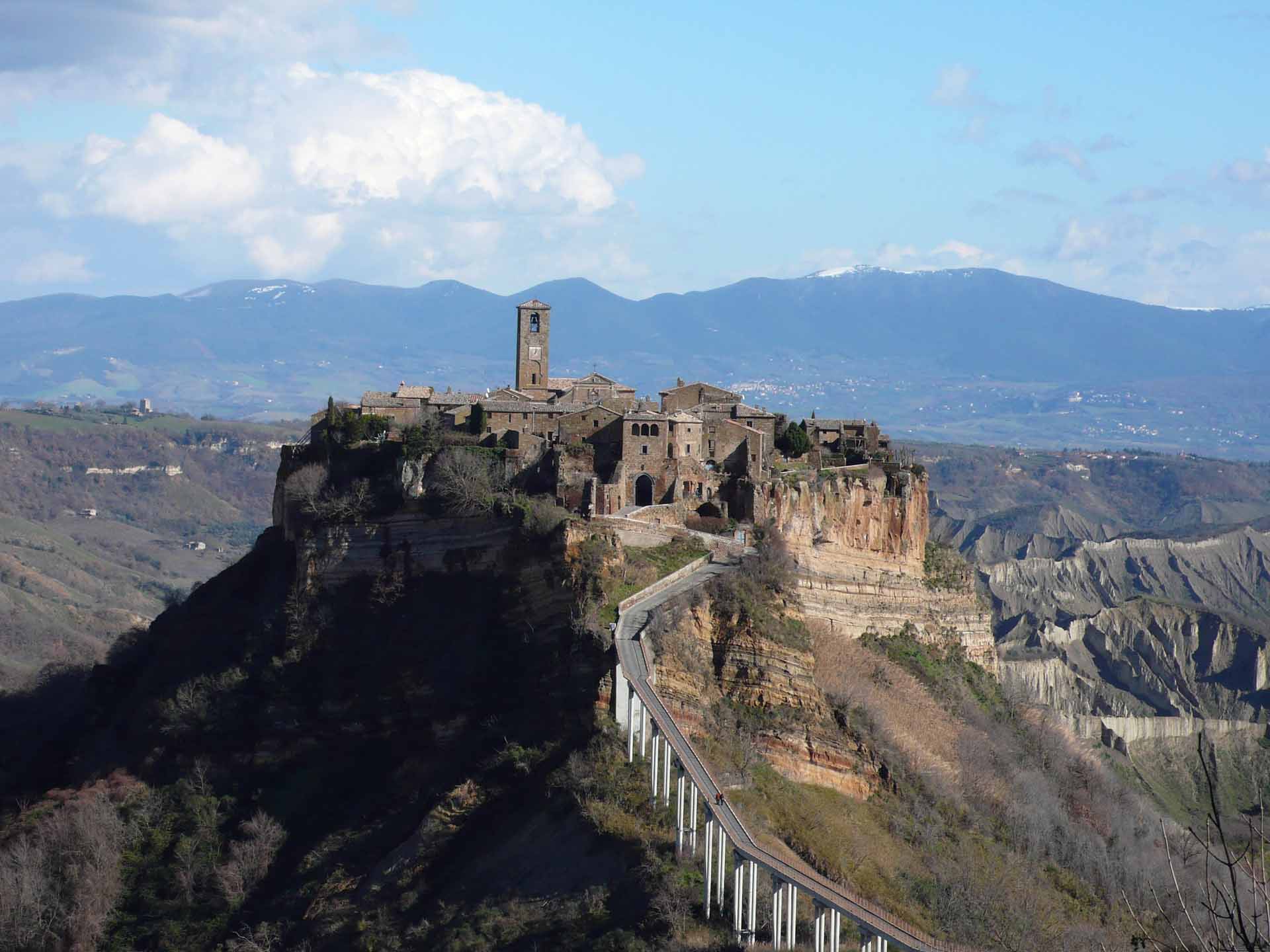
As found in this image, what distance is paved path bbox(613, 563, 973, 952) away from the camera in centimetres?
3644

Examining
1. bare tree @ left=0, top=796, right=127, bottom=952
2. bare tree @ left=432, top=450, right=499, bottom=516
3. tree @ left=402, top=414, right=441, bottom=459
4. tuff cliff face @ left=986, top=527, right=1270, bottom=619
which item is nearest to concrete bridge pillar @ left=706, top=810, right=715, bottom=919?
bare tree @ left=432, top=450, right=499, bottom=516

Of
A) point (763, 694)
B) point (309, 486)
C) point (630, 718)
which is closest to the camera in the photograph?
point (630, 718)

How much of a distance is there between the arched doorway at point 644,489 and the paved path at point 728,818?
222 inches

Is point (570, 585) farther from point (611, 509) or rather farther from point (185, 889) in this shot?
point (185, 889)

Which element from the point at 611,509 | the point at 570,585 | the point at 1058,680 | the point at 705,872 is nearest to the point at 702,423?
the point at 611,509

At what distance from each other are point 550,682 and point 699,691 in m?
3.97

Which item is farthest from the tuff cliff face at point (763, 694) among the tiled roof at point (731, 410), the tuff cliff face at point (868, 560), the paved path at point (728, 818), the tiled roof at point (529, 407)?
the tiled roof at point (731, 410)

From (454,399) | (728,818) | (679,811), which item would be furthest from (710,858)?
(454,399)

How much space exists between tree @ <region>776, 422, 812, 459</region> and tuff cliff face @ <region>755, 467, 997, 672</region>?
2262mm

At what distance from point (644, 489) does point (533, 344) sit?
608 inches

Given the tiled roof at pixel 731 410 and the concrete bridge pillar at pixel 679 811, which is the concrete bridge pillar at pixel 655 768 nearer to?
the concrete bridge pillar at pixel 679 811

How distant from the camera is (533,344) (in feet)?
232

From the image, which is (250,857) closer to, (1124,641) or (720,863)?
(720,863)

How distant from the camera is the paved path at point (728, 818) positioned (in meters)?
36.4
